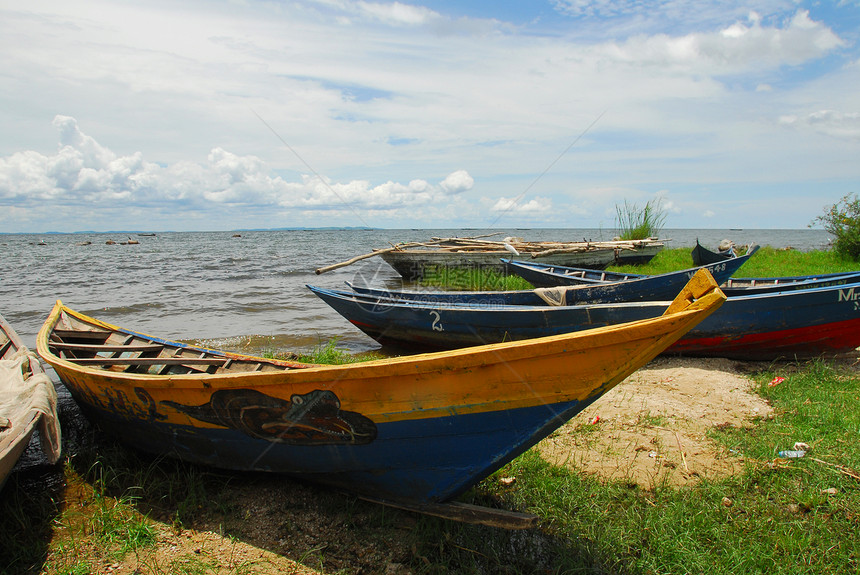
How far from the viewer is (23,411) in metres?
3.55

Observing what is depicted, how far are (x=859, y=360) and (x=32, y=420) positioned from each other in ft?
28.3

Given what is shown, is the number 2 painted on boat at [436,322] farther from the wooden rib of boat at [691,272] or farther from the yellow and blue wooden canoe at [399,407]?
the yellow and blue wooden canoe at [399,407]

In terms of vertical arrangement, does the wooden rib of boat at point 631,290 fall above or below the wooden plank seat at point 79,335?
above

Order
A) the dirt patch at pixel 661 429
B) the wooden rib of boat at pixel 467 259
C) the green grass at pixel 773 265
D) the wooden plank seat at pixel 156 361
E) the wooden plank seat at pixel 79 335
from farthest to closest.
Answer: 1. the wooden rib of boat at pixel 467 259
2. the green grass at pixel 773 265
3. the wooden plank seat at pixel 79 335
4. the wooden plank seat at pixel 156 361
5. the dirt patch at pixel 661 429

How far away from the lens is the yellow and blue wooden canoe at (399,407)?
2393 millimetres

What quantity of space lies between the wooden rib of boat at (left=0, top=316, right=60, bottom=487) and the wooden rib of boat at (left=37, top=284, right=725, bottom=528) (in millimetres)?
363

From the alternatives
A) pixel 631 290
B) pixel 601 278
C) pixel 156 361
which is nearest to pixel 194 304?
pixel 156 361

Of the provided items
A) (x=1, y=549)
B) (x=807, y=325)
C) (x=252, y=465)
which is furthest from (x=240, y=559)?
(x=807, y=325)

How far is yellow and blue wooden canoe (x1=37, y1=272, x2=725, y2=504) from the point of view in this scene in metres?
2.39

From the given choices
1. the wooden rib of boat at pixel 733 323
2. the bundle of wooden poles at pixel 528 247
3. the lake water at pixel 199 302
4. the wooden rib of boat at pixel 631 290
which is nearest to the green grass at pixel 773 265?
the bundle of wooden poles at pixel 528 247

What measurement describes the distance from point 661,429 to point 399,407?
2.69 meters

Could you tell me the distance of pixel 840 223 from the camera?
1433cm

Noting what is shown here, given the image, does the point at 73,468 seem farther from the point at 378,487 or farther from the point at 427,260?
the point at 427,260

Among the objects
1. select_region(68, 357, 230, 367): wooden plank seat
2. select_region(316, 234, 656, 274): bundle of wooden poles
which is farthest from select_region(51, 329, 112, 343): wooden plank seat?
select_region(316, 234, 656, 274): bundle of wooden poles
